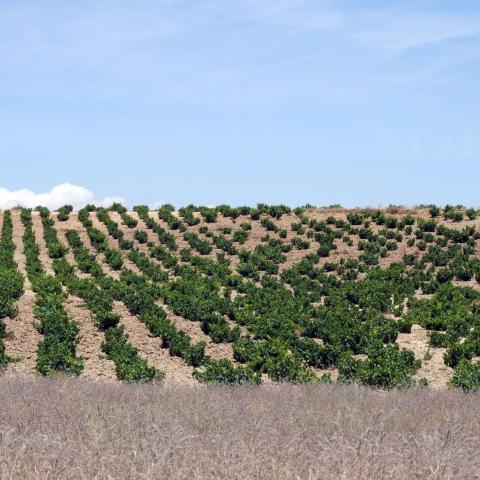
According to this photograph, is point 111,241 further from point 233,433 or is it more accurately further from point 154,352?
point 233,433

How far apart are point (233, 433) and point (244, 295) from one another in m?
18.7

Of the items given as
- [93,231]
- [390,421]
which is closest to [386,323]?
[390,421]

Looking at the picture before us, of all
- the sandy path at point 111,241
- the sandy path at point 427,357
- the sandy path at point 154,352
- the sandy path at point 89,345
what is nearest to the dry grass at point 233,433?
the sandy path at point 89,345

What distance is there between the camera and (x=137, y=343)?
59.3ft

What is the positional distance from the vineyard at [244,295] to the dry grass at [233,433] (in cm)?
294

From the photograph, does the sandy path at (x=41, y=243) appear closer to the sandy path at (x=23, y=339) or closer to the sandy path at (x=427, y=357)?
the sandy path at (x=23, y=339)

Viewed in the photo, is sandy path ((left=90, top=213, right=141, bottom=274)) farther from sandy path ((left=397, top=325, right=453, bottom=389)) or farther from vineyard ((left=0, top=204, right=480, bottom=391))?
sandy path ((left=397, top=325, right=453, bottom=389))

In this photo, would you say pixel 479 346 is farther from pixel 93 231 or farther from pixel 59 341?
pixel 93 231

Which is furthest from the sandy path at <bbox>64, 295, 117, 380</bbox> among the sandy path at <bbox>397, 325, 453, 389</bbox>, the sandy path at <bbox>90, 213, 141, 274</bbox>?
the sandy path at <bbox>90, 213, 141, 274</bbox>

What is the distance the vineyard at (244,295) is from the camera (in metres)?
16.2

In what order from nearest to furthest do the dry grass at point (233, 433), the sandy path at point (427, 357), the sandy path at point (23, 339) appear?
the dry grass at point (233, 433)
the sandy path at point (23, 339)
the sandy path at point (427, 357)

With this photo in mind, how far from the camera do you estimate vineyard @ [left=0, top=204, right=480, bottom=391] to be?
53.3ft

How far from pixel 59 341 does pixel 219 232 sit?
2182 cm

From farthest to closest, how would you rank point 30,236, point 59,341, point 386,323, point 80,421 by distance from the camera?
point 30,236, point 386,323, point 59,341, point 80,421
